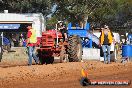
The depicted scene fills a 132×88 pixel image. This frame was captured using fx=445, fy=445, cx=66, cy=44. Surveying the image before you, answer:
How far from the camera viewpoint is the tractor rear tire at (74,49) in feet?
63.2

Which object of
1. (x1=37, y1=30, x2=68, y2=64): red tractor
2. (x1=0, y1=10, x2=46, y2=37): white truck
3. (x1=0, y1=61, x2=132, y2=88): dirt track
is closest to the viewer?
(x1=0, y1=61, x2=132, y2=88): dirt track

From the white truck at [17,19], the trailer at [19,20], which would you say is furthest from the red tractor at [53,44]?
the white truck at [17,19]

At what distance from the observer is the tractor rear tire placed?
19.2 m

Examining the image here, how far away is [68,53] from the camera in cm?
1939

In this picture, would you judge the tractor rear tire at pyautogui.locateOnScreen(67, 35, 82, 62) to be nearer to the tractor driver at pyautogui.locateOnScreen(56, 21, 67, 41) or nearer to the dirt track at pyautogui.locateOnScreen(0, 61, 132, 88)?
the tractor driver at pyautogui.locateOnScreen(56, 21, 67, 41)

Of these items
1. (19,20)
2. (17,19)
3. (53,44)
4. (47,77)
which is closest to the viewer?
(47,77)

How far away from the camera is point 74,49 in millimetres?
19234

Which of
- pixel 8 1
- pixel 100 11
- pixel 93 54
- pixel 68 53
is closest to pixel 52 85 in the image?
pixel 68 53

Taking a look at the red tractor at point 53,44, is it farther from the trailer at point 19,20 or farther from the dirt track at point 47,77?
the trailer at point 19,20

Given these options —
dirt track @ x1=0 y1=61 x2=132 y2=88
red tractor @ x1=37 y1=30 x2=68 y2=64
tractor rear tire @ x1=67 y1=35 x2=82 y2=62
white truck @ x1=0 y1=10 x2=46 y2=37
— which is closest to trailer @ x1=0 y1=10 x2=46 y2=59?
white truck @ x1=0 y1=10 x2=46 y2=37

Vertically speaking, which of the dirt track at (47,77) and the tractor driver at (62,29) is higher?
the tractor driver at (62,29)

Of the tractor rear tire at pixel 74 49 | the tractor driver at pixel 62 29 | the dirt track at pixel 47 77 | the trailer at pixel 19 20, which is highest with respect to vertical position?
the trailer at pixel 19 20

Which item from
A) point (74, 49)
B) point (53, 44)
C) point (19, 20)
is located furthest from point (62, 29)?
point (19, 20)

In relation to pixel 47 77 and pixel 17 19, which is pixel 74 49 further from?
pixel 17 19
